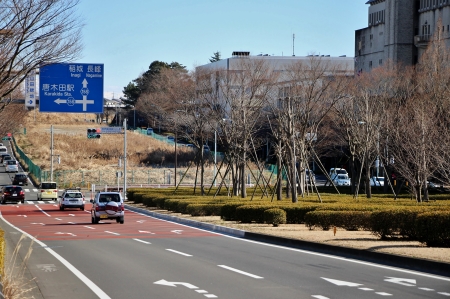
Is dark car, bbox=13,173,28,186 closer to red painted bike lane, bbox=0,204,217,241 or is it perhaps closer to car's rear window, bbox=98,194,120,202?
red painted bike lane, bbox=0,204,217,241

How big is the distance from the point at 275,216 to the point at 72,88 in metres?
9.98

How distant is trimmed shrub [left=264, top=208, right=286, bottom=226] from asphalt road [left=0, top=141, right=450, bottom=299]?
464cm

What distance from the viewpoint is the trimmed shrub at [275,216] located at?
26688mm

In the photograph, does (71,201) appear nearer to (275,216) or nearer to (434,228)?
(275,216)

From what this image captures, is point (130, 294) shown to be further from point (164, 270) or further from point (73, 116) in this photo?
point (73, 116)

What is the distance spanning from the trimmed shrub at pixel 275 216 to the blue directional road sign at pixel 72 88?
8.43m

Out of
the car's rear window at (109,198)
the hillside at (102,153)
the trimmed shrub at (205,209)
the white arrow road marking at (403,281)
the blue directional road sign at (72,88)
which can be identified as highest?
the blue directional road sign at (72,88)

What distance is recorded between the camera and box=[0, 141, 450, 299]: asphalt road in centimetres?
1130

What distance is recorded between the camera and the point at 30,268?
48.7ft

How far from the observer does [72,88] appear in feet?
93.0

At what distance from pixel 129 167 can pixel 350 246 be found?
65555 mm

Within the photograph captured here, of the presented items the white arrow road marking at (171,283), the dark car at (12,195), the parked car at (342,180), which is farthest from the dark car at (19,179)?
the white arrow road marking at (171,283)

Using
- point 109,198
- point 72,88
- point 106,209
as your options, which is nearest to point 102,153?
point 109,198

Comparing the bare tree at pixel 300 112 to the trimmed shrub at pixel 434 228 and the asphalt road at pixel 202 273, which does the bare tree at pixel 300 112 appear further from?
the trimmed shrub at pixel 434 228
